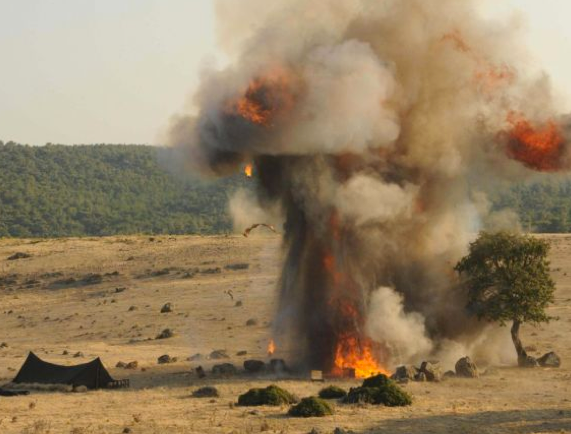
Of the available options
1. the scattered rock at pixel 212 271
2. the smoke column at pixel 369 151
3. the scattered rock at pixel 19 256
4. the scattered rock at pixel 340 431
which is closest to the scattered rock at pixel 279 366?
the smoke column at pixel 369 151

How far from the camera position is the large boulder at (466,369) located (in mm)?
61562

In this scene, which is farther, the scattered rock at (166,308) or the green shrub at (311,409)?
the scattered rock at (166,308)

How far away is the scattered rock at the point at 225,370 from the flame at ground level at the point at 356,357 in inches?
285

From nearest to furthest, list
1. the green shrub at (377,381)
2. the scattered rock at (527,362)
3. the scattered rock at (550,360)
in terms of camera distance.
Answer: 1. the green shrub at (377,381)
2. the scattered rock at (527,362)
3. the scattered rock at (550,360)

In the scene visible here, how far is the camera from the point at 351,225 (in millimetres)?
61562

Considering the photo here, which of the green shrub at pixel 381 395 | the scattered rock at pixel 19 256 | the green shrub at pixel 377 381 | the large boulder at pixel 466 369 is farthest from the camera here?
the scattered rock at pixel 19 256

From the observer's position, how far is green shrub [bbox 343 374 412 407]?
51188 mm

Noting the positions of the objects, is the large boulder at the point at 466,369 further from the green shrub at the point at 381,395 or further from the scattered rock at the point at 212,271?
the scattered rock at the point at 212,271

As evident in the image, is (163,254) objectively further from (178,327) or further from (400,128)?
(400,128)

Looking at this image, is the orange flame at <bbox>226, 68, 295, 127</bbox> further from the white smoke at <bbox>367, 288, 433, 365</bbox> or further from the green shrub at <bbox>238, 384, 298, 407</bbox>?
the green shrub at <bbox>238, 384, 298, 407</bbox>

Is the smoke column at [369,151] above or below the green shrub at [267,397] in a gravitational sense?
above

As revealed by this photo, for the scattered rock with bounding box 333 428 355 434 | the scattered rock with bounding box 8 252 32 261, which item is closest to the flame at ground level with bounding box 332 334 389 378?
the scattered rock with bounding box 333 428 355 434

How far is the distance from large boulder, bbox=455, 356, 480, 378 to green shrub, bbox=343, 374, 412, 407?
10.1 metres

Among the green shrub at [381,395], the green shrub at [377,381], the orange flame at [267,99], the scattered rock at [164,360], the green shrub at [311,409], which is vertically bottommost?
the green shrub at [311,409]
